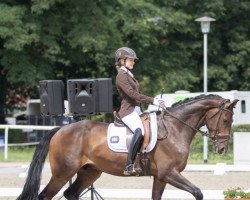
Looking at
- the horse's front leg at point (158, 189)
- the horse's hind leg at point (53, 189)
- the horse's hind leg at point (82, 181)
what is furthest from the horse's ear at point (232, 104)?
the horse's hind leg at point (53, 189)

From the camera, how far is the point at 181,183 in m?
11.8

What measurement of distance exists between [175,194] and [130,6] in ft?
85.7

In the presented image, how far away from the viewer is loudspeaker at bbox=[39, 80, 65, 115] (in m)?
15.3

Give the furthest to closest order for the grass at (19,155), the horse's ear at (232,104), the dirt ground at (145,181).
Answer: the grass at (19,155)
the dirt ground at (145,181)
the horse's ear at (232,104)

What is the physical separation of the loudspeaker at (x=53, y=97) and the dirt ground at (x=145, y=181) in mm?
3474

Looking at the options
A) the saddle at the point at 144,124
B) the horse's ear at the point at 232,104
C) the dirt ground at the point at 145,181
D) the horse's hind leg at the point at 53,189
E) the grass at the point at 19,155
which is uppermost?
the horse's ear at the point at 232,104

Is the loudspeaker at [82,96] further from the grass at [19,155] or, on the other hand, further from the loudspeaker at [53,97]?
the grass at [19,155]

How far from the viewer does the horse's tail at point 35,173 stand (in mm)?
12586

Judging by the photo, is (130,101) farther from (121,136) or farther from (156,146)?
(156,146)

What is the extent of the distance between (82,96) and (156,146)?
10.6ft

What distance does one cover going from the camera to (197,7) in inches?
1811

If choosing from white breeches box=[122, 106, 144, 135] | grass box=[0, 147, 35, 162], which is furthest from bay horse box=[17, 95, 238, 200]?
grass box=[0, 147, 35, 162]

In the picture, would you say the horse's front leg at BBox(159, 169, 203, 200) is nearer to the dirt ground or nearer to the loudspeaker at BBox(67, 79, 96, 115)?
the loudspeaker at BBox(67, 79, 96, 115)

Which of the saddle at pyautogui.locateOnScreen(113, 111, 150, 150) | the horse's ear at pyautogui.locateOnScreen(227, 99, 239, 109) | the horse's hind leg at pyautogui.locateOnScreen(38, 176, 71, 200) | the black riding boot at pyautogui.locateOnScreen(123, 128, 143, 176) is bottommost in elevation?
the horse's hind leg at pyautogui.locateOnScreen(38, 176, 71, 200)
